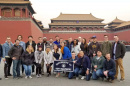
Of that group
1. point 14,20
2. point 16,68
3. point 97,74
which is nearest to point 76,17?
point 14,20

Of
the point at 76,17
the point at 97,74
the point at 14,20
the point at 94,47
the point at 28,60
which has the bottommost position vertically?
the point at 97,74

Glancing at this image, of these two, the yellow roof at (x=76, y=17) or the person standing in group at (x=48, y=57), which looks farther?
the yellow roof at (x=76, y=17)

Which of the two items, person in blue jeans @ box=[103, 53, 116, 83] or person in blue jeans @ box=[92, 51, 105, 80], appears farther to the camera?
person in blue jeans @ box=[92, 51, 105, 80]

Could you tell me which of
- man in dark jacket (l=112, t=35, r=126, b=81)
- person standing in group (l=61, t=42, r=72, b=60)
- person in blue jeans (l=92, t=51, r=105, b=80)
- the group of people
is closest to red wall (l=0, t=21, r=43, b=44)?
the group of people

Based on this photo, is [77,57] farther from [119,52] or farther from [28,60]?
[28,60]

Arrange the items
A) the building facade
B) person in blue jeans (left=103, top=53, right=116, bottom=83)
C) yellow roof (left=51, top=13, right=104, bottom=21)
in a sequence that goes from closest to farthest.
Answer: person in blue jeans (left=103, top=53, right=116, bottom=83)
the building facade
yellow roof (left=51, top=13, right=104, bottom=21)

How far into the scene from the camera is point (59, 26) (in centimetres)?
3070

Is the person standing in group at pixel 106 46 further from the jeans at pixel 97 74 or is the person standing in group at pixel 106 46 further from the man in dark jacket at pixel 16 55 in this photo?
the man in dark jacket at pixel 16 55

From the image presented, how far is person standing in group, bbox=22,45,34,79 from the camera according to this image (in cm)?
523

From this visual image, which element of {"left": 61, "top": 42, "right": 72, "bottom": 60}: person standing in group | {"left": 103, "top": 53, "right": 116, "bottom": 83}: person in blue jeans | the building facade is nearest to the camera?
{"left": 103, "top": 53, "right": 116, "bottom": 83}: person in blue jeans

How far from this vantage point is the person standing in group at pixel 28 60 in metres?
5.23

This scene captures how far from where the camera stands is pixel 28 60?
209 inches

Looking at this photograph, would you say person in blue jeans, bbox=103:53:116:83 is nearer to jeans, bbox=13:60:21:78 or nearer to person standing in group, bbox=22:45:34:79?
person standing in group, bbox=22:45:34:79

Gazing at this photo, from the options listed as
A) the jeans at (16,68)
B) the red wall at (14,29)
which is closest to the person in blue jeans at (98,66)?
the jeans at (16,68)
